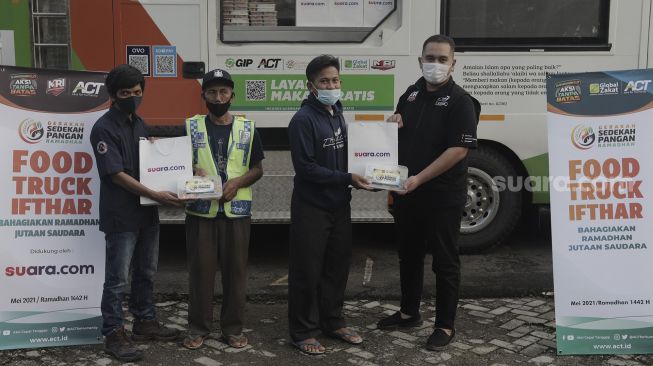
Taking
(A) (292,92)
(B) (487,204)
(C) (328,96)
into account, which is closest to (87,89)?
(C) (328,96)

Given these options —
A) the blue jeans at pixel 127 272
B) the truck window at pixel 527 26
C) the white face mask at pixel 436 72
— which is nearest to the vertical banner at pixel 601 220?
the white face mask at pixel 436 72

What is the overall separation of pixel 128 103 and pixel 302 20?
2.13 metres

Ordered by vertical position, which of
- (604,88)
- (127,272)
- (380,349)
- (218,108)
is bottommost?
(380,349)

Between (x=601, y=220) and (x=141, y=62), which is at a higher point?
(x=141, y=62)

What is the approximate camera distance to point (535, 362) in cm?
369

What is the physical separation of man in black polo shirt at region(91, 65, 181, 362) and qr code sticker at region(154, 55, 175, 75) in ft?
5.28

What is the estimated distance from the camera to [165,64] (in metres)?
5.25

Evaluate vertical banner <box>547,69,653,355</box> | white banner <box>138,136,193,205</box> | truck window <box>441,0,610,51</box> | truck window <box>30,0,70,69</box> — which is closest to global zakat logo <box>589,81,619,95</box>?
vertical banner <box>547,69,653,355</box>

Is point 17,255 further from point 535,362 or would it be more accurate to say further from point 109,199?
point 535,362

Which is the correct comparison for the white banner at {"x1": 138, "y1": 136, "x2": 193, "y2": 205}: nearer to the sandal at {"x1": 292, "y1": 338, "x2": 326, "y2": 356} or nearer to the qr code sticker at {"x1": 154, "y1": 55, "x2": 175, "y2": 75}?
the sandal at {"x1": 292, "y1": 338, "x2": 326, "y2": 356}

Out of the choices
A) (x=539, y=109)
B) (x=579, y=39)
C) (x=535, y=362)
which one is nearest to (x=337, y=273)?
(x=535, y=362)

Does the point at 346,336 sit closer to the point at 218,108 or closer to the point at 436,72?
the point at 218,108

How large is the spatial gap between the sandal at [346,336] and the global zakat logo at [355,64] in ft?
7.32

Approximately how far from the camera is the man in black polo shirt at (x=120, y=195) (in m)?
3.53
